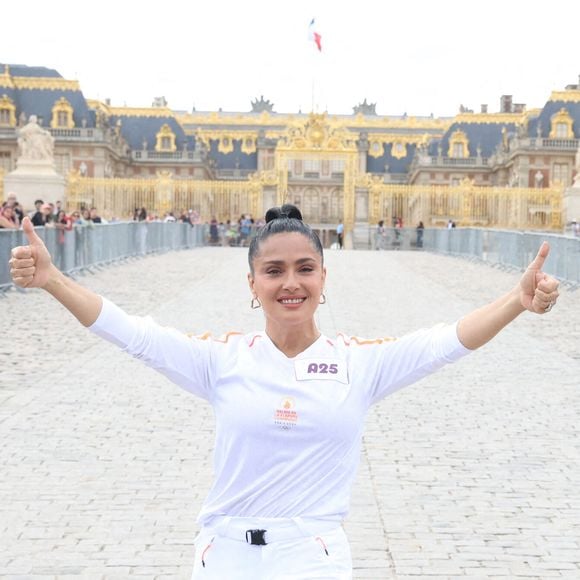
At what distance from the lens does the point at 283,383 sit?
2629mm

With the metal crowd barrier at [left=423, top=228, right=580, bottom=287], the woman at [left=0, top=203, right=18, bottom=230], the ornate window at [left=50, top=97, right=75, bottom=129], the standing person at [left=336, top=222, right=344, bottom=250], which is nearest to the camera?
the woman at [left=0, top=203, right=18, bottom=230]

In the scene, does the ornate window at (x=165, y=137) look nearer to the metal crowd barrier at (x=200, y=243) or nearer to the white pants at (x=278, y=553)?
the metal crowd barrier at (x=200, y=243)

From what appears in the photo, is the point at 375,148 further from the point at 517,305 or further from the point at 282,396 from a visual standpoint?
the point at 282,396

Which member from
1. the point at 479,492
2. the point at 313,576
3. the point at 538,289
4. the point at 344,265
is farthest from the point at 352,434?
the point at 344,265

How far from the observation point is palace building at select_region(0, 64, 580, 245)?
42000 mm

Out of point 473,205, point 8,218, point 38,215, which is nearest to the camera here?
point 8,218

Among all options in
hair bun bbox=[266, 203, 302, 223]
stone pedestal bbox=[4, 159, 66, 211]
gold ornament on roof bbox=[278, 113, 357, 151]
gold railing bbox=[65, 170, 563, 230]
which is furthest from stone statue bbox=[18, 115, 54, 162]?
hair bun bbox=[266, 203, 302, 223]

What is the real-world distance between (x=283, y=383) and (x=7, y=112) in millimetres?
59056

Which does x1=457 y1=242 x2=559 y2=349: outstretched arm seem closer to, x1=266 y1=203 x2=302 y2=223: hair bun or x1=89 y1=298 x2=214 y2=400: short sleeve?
x1=266 y1=203 x2=302 y2=223: hair bun

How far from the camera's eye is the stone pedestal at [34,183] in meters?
28.0

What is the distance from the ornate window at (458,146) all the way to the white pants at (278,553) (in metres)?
64.1

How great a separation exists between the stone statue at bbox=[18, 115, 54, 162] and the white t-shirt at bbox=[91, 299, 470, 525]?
25836mm

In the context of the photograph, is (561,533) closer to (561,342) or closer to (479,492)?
→ (479,492)

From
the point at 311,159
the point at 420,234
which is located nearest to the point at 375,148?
the point at 311,159
